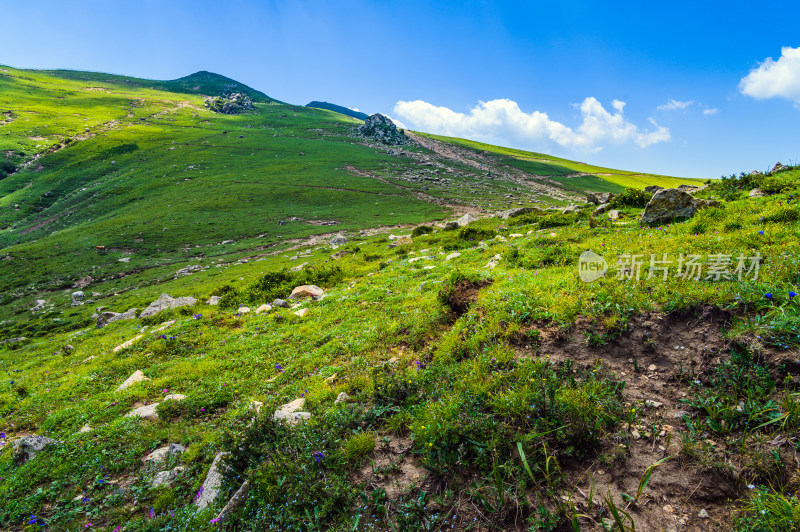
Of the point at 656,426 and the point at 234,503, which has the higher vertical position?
the point at 656,426

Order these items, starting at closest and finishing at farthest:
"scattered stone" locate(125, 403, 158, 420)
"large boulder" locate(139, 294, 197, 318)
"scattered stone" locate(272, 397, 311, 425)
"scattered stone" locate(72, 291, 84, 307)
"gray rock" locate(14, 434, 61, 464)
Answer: "scattered stone" locate(272, 397, 311, 425)
"gray rock" locate(14, 434, 61, 464)
"scattered stone" locate(125, 403, 158, 420)
"large boulder" locate(139, 294, 197, 318)
"scattered stone" locate(72, 291, 84, 307)

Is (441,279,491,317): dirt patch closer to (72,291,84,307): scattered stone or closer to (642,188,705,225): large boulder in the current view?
(642,188,705,225): large boulder

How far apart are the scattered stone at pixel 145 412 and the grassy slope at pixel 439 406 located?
9.0 inches

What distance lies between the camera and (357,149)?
11588 cm

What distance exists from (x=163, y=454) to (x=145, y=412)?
6.55ft

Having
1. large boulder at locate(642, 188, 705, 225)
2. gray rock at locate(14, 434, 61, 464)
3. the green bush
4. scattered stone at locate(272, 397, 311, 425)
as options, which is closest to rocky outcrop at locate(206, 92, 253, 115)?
the green bush

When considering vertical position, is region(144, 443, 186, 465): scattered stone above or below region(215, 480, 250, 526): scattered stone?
below

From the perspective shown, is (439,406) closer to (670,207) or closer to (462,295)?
(462,295)

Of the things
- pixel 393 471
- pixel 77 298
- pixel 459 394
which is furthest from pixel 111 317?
pixel 459 394

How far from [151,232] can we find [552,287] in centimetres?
5473

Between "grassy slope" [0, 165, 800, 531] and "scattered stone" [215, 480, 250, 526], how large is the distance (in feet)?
0.45

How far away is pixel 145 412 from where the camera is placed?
8.05 m

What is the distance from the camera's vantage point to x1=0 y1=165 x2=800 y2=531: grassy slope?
393 centimetres

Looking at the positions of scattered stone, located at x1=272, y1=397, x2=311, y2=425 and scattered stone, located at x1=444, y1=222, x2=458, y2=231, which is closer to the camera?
scattered stone, located at x1=272, y1=397, x2=311, y2=425
